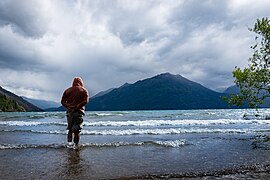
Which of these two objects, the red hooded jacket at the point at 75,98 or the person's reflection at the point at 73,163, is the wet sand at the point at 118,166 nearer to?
the person's reflection at the point at 73,163

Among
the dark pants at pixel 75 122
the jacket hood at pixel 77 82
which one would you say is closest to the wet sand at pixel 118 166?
the dark pants at pixel 75 122

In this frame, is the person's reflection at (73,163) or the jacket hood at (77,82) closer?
the person's reflection at (73,163)

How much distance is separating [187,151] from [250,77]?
4.51 m

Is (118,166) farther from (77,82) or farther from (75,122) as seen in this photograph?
→ (77,82)

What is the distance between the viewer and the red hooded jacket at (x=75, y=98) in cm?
950

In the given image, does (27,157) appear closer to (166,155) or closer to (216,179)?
(166,155)

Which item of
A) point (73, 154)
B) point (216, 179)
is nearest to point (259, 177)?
point (216, 179)

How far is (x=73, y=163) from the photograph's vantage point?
22.5 ft

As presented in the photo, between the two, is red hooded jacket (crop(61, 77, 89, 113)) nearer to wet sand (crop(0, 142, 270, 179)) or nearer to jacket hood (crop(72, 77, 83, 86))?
jacket hood (crop(72, 77, 83, 86))

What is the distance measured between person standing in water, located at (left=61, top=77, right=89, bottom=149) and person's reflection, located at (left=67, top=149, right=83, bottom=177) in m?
0.77

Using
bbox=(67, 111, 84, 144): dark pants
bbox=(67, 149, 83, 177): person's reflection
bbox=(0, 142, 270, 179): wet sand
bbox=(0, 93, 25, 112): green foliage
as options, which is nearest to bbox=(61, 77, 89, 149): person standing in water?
bbox=(67, 111, 84, 144): dark pants

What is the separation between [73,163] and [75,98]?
3.23 meters

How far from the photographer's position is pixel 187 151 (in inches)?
346

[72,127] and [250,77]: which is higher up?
[250,77]
